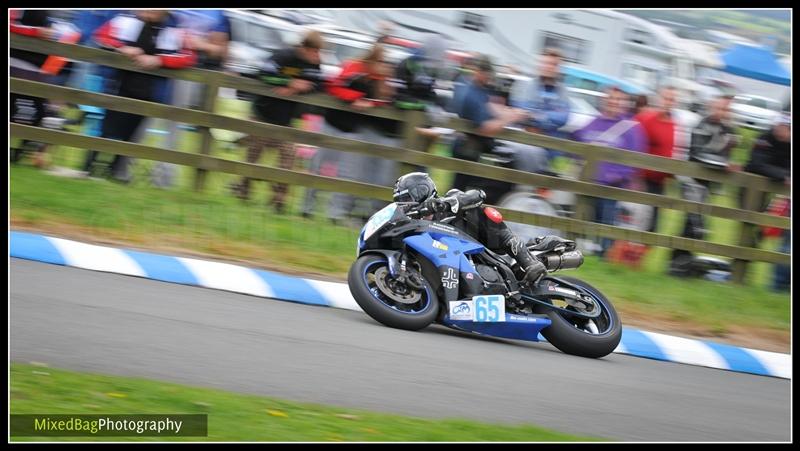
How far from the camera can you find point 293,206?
34.3 ft

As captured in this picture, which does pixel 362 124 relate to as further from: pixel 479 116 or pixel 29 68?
pixel 29 68

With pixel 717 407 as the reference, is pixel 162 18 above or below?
above

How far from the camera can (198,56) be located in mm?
10125

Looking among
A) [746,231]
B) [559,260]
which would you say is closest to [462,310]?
[559,260]

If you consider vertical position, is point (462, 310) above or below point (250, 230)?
above

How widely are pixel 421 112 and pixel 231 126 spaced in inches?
74.8

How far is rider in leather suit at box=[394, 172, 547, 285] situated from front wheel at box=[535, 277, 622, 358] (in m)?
0.37

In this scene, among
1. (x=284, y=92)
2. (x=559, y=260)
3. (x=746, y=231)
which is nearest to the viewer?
(x=559, y=260)

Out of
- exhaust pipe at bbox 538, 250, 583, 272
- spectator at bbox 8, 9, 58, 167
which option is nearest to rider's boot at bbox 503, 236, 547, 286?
exhaust pipe at bbox 538, 250, 583, 272

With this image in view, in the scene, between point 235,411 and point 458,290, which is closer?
point 235,411

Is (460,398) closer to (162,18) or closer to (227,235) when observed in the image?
(227,235)

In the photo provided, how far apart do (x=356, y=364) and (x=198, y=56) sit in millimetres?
4737

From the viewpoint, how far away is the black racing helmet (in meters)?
7.98

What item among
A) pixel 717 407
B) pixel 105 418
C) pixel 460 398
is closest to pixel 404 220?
pixel 460 398
